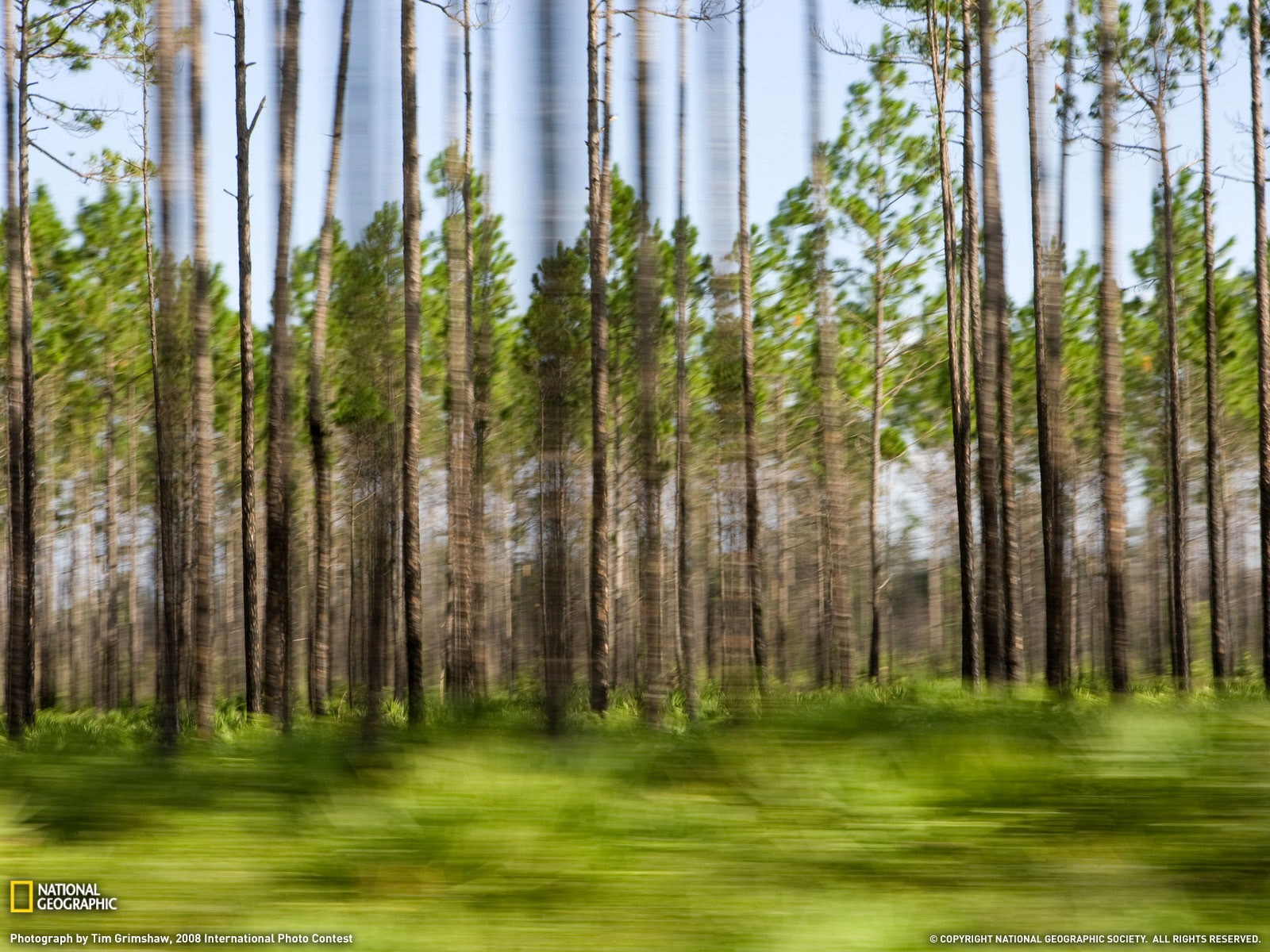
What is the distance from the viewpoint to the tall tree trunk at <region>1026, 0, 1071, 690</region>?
9.21 meters

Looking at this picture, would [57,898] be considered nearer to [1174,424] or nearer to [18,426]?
[18,426]

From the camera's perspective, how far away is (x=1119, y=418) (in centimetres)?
840

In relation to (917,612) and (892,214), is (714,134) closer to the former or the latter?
(892,214)

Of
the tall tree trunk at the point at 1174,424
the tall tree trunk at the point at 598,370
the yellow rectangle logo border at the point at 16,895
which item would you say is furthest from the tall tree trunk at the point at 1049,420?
the yellow rectangle logo border at the point at 16,895

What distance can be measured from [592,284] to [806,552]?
71.4 ft

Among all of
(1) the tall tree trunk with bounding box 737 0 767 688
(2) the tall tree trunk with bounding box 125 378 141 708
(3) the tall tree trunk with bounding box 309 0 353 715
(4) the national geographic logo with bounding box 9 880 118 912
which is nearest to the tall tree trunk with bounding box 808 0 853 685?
(1) the tall tree trunk with bounding box 737 0 767 688

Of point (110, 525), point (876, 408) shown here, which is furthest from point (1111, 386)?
point (110, 525)

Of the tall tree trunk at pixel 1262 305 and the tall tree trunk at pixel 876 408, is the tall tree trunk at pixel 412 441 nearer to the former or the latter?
the tall tree trunk at pixel 876 408

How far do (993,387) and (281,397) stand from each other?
6.61m

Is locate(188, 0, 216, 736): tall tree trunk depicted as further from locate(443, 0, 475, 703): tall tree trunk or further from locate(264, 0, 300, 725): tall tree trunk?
locate(443, 0, 475, 703): tall tree trunk

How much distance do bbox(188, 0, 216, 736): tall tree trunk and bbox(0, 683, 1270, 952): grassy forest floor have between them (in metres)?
3.09

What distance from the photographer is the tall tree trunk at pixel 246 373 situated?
10.6 m

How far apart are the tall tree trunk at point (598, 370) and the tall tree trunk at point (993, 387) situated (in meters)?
3.80

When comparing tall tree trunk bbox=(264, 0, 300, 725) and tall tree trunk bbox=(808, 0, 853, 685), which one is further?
tall tree trunk bbox=(808, 0, 853, 685)
